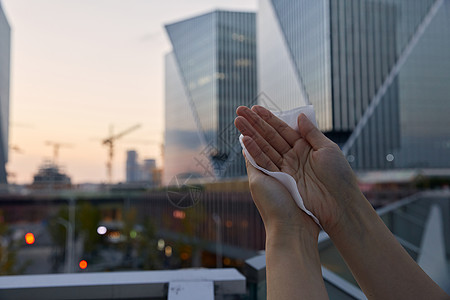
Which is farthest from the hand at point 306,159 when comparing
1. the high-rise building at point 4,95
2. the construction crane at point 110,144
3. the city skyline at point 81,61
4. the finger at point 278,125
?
the construction crane at point 110,144

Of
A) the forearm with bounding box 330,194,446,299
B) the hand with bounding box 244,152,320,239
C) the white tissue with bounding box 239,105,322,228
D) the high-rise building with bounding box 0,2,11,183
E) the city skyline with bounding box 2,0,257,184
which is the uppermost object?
the city skyline with bounding box 2,0,257,184

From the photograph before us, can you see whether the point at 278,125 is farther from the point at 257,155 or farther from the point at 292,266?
the point at 292,266

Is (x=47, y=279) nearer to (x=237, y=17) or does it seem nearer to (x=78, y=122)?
(x=237, y=17)

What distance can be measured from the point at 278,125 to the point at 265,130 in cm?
8

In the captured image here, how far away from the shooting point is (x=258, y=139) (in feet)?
5.57

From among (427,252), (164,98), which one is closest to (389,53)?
(427,252)

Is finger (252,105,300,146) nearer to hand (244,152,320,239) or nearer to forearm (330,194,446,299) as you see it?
hand (244,152,320,239)

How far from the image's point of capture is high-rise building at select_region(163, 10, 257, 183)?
7.85 ft

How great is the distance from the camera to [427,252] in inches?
167

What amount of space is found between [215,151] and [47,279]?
1.30m

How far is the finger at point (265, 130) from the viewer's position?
170 cm

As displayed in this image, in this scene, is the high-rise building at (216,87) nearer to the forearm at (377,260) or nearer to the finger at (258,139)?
the finger at (258,139)

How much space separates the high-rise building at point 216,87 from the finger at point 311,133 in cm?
65

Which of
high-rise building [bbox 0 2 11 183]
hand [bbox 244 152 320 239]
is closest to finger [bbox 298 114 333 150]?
hand [bbox 244 152 320 239]
